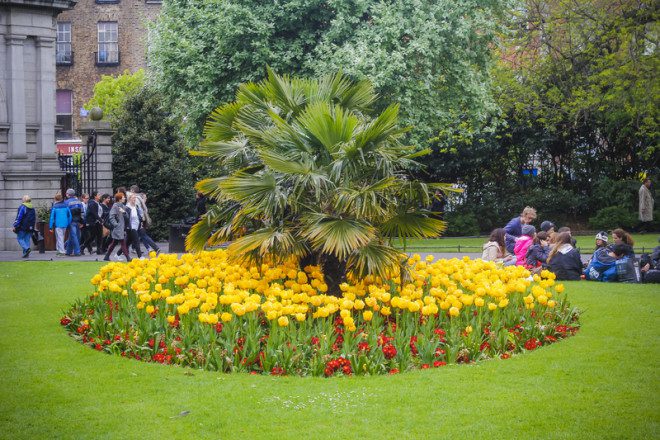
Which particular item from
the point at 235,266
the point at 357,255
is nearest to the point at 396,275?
the point at 357,255

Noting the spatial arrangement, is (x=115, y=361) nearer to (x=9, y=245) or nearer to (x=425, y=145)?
(x=9, y=245)

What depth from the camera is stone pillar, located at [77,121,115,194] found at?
28.3 metres

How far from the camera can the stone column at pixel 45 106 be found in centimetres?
2761

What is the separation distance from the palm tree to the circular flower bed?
0.38m

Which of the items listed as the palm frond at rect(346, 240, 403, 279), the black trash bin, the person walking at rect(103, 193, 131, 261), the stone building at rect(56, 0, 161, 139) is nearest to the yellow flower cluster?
the palm frond at rect(346, 240, 403, 279)

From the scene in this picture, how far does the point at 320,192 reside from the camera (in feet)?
35.9

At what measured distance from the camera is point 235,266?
39.3ft

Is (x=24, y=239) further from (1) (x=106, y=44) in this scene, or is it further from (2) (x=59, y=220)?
(1) (x=106, y=44)

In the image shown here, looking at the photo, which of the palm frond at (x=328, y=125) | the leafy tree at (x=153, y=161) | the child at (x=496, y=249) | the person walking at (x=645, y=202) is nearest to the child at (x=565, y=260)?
the child at (x=496, y=249)

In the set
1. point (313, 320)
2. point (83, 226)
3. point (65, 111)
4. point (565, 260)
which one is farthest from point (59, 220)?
point (65, 111)

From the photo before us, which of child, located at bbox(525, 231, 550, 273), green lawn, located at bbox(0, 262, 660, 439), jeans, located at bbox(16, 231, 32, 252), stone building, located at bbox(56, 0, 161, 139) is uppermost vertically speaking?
stone building, located at bbox(56, 0, 161, 139)

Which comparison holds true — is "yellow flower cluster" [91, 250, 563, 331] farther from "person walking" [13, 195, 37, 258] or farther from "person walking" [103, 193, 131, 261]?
"person walking" [13, 195, 37, 258]

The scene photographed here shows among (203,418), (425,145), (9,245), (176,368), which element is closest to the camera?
(203,418)

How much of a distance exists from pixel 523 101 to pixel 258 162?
22.7 m
